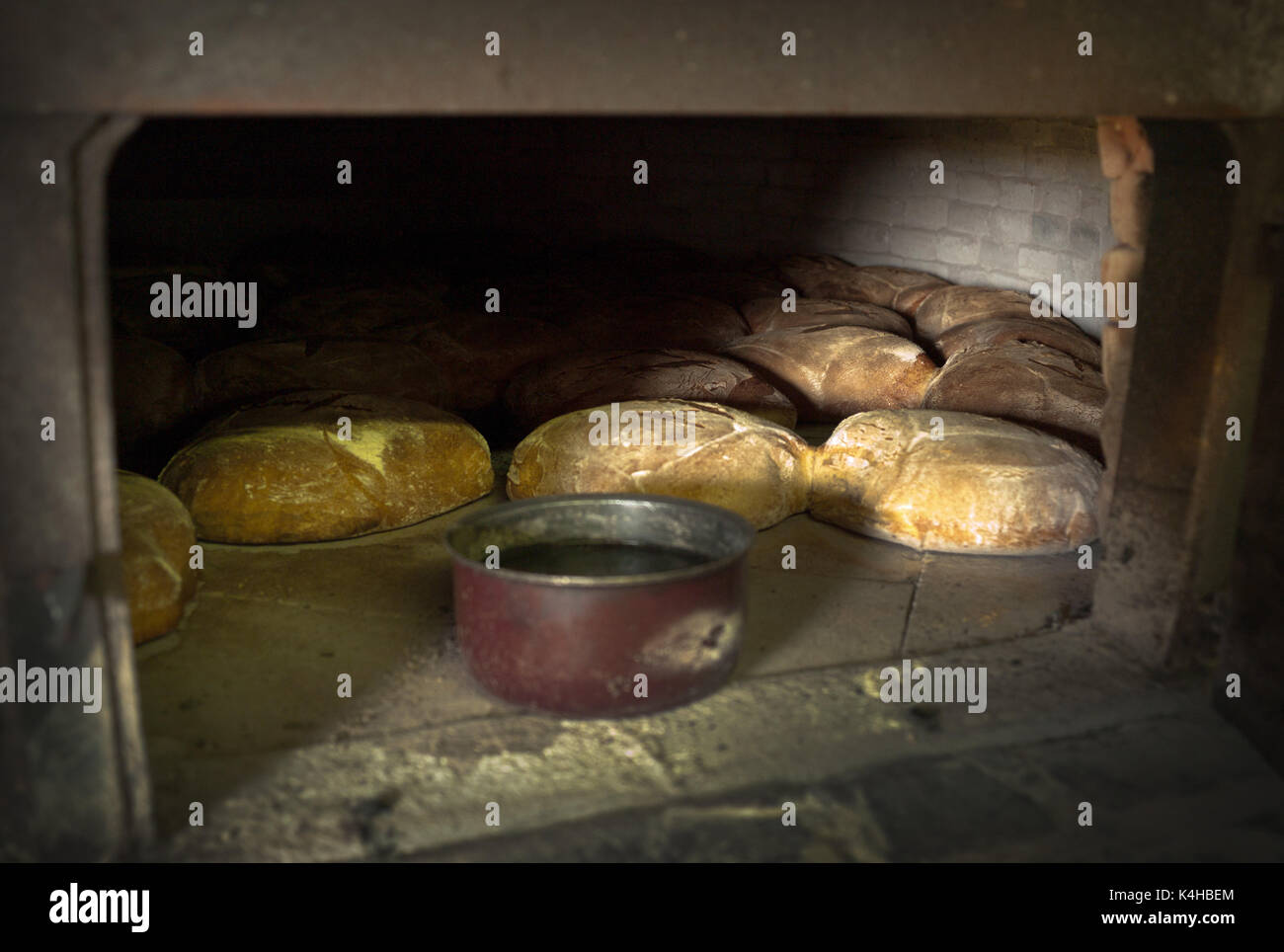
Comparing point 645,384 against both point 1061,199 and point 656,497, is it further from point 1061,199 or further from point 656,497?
point 1061,199

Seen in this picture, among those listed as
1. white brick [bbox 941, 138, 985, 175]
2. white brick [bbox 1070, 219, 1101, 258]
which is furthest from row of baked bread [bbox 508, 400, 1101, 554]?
white brick [bbox 941, 138, 985, 175]

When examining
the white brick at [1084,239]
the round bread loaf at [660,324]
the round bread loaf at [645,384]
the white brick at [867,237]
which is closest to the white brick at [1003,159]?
the white brick at [1084,239]

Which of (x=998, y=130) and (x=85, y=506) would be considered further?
(x=998, y=130)

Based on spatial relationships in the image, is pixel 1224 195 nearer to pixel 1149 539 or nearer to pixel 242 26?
pixel 1149 539

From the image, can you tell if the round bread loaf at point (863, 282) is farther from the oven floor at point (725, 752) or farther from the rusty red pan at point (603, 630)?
the rusty red pan at point (603, 630)

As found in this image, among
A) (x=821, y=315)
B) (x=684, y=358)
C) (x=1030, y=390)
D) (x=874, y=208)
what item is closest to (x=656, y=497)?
(x=684, y=358)

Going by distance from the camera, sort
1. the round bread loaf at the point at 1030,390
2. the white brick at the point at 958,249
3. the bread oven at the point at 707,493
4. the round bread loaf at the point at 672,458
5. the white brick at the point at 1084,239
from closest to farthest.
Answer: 1. the bread oven at the point at 707,493
2. the round bread loaf at the point at 672,458
3. the round bread loaf at the point at 1030,390
4. the white brick at the point at 1084,239
5. the white brick at the point at 958,249

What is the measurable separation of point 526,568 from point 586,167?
6200 millimetres

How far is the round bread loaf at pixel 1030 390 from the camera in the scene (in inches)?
199

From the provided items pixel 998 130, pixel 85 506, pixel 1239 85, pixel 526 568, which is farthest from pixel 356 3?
pixel 998 130

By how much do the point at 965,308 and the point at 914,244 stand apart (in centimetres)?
118

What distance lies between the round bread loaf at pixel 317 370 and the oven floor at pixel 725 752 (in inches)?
70.7

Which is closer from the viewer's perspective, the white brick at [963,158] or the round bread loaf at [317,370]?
the round bread loaf at [317,370]

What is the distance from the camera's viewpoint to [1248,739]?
2.92 meters
